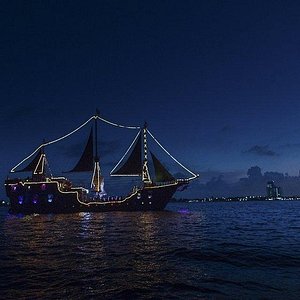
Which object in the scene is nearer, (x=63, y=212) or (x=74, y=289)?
(x=74, y=289)

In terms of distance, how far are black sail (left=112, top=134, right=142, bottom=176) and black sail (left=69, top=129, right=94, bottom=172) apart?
5889mm

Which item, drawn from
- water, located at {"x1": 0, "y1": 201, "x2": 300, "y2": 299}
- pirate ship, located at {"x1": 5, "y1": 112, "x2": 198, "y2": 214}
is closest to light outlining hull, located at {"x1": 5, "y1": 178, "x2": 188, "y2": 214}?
pirate ship, located at {"x1": 5, "y1": 112, "x2": 198, "y2": 214}

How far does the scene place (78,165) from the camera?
69625 millimetres

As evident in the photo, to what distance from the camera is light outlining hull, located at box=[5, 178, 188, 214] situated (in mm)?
63844

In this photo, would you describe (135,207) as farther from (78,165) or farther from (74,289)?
(74,289)

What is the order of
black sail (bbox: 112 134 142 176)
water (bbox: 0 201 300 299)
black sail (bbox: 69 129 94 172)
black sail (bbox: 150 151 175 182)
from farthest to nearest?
black sail (bbox: 69 129 94 172) → black sail (bbox: 112 134 142 176) → black sail (bbox: 150 151 175 182) → water (bbox: 0 201 300 299)

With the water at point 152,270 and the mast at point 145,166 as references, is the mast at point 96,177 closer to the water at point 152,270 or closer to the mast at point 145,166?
the mast at point 145,166

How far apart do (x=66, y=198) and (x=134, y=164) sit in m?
14.3

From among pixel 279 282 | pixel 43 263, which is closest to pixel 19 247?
pixel 43 263

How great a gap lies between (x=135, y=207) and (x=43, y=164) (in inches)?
805

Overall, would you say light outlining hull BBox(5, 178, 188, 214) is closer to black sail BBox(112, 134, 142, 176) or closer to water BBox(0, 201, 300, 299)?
black sail BBox(112, 134, 142, 176)

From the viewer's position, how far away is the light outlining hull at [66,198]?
63.8m

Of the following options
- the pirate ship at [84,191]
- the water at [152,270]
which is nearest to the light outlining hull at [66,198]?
the pirate ship at [84,191]

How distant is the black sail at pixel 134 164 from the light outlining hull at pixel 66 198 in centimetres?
418
